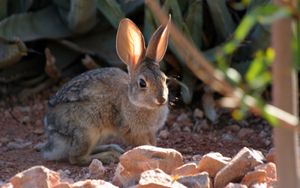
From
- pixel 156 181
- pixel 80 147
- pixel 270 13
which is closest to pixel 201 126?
pixel 80 147

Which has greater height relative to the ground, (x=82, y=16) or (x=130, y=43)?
(x=130, y=43)

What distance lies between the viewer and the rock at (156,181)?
4.04 metres

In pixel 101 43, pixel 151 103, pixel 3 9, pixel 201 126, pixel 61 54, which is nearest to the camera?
pixel 151 103

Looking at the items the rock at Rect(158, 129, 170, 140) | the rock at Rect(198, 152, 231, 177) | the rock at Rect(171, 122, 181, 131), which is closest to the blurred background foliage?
the rock at Rect(171, 122, 181, 131)

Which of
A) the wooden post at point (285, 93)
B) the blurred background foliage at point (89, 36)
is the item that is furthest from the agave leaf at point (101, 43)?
the wooden post at point (285, 93)

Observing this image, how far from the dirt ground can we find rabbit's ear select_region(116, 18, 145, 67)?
0.85 m

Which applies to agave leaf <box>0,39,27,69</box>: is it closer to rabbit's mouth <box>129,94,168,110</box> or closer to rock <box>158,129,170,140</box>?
rock <box>158,129,170,140</box>

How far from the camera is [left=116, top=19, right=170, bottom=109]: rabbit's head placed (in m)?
5.98

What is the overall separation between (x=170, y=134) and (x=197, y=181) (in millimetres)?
2858

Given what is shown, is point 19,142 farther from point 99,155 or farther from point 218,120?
point 218,120

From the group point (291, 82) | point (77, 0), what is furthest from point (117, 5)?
point (291, 82)

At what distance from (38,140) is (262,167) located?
3100mm

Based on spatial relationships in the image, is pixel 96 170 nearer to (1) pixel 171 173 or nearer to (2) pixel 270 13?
(1) pixel 171 173

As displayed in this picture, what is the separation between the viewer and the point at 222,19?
741 centimetres
